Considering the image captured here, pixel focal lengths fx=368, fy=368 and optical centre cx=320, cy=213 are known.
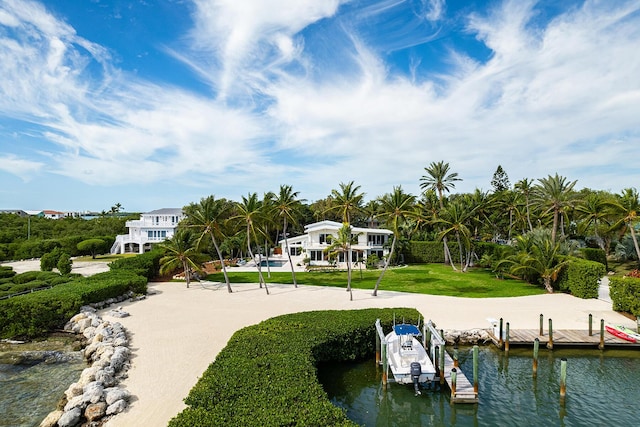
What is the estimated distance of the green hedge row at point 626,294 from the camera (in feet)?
71.5

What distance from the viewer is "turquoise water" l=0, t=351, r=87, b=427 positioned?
12.4 meters

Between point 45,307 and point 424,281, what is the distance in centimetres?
2993

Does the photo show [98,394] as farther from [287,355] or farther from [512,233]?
[512,233]

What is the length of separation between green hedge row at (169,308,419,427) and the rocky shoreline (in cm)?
339

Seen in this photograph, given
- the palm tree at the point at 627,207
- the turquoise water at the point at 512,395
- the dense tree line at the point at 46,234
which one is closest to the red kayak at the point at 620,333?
the turquoise water at the point at 512,395

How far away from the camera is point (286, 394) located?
1027 centimetres

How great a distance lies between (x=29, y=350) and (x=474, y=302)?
88.4 feet

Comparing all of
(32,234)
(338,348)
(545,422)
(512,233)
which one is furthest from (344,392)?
(32,234)

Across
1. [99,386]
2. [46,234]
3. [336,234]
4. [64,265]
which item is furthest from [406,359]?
[46,234]

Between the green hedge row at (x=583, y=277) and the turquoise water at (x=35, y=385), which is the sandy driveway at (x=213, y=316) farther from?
the turquoise water at (x=35, y=385)

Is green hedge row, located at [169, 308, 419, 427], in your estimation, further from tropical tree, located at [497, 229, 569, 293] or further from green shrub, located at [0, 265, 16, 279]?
green shrub, located at [0, 265, 16, 279]

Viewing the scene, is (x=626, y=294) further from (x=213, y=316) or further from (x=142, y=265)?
(x=142, y=265)

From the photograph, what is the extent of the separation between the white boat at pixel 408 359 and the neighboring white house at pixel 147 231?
52092mm

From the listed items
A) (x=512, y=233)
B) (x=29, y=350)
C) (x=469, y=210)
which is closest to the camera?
(x=29, y=350)
